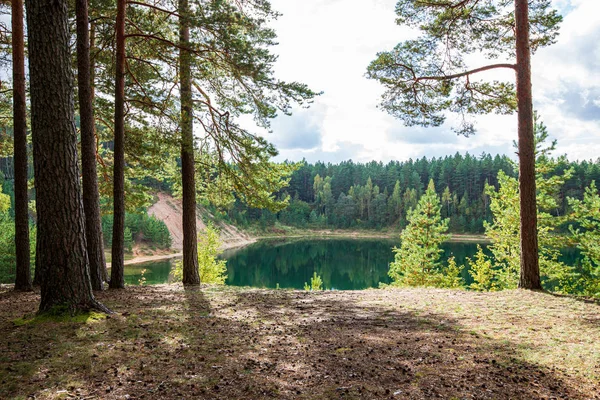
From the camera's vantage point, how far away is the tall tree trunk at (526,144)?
25.4 feet

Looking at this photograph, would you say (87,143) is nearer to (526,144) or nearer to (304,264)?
(526,144)

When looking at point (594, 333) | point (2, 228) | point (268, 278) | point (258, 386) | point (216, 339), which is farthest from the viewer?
point (268, 278)

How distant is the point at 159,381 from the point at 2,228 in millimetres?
24679

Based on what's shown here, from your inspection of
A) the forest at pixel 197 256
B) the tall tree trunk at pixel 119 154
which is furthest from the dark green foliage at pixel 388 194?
the tall tree trunk at pixel 119 154

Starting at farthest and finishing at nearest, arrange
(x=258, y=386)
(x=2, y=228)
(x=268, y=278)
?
(x=268, y=278)
(x=2, y=228)
(x=258, y=386)

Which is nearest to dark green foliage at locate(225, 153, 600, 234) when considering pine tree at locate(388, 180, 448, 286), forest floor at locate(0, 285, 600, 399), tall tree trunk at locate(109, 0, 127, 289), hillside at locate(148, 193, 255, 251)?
hillside at locate(148, 193, 255, 251)

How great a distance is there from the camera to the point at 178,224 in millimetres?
68188

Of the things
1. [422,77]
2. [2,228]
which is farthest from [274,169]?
[2,228]

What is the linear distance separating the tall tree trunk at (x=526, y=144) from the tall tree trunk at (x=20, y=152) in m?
10.4

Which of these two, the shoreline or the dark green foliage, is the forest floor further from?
the dark green foliage

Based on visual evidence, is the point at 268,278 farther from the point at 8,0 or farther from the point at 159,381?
the point at 159,381

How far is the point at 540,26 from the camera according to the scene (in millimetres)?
8102

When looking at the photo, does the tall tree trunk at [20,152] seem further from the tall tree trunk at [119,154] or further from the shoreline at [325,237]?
the shoreline at [325,237]

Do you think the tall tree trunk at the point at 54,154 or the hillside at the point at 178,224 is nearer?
the tall tree trunk at the point at 54,154
